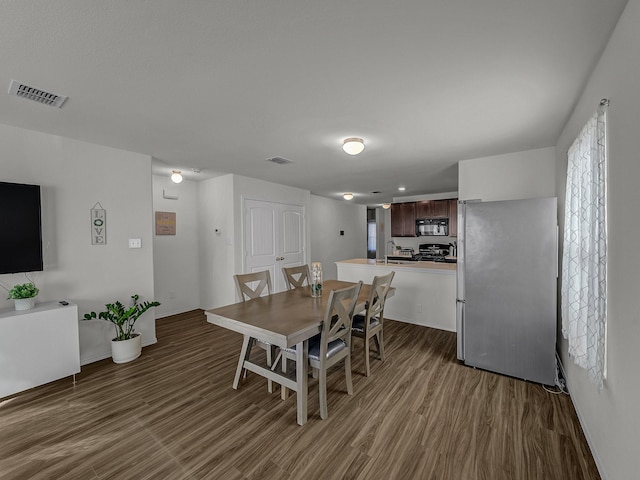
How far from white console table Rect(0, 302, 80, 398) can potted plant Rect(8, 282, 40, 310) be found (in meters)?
0.06

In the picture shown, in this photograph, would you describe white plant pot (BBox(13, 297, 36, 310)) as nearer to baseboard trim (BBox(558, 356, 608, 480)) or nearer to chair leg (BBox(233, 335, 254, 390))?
chair leg (BBox(233, 335, 254, 390))

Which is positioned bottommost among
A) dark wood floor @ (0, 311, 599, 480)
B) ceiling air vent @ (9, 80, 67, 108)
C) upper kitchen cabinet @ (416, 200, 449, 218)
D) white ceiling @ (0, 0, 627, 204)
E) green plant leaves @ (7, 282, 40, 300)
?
dark wood floor @ (0, 311, 599, 480)

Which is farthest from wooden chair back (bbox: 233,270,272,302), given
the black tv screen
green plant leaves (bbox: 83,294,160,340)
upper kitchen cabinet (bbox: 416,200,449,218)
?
upper kitchen cabinet (bbox: 416,200,449,218)

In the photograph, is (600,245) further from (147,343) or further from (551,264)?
(147,343)

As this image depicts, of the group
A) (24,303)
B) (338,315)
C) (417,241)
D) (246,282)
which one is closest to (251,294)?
(246,282)

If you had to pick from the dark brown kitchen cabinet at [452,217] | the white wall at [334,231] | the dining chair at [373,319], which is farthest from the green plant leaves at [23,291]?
the dark brown kitchen cabinet at [452,217]

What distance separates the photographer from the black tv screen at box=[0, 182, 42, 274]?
2.48m

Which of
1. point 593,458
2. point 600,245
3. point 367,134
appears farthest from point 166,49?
point 593,458

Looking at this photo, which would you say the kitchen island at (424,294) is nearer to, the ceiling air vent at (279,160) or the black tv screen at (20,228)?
the ceiling air vent at (279,160)

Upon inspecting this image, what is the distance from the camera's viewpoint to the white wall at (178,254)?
4.67 m

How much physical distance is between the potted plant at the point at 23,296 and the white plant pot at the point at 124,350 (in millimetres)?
859

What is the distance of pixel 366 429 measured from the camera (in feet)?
6.62

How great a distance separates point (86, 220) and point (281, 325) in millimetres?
2713

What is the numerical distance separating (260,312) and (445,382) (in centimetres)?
193
